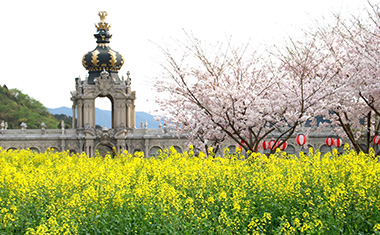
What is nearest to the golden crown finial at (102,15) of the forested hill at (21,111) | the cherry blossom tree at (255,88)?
the forested hill at (21,111)

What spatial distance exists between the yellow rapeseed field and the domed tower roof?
1712 inches

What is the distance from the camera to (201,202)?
12.5m

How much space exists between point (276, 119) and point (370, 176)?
904cm

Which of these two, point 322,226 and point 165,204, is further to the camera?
point 165,204

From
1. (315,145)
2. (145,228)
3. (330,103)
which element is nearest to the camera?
(145,228)

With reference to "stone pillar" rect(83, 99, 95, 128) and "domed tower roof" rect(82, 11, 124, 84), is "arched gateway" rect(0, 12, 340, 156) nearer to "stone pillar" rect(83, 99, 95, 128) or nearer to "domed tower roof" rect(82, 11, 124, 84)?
"stone pillar" rect(83, 99, 95, 128)

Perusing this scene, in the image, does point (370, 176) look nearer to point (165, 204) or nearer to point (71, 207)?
point (165, 204)

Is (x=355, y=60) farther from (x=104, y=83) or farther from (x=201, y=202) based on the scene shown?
(x=104, y=83)

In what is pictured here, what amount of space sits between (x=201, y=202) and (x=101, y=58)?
4760cm

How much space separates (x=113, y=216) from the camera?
12.2 metres

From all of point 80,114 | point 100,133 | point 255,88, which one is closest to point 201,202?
point 255,88

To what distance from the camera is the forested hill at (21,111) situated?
261 feet

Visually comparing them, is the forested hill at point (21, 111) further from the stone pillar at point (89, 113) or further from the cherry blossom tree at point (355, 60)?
the cherry blossom tree at point (355, 60)

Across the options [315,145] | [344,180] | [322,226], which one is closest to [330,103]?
[344,180]
